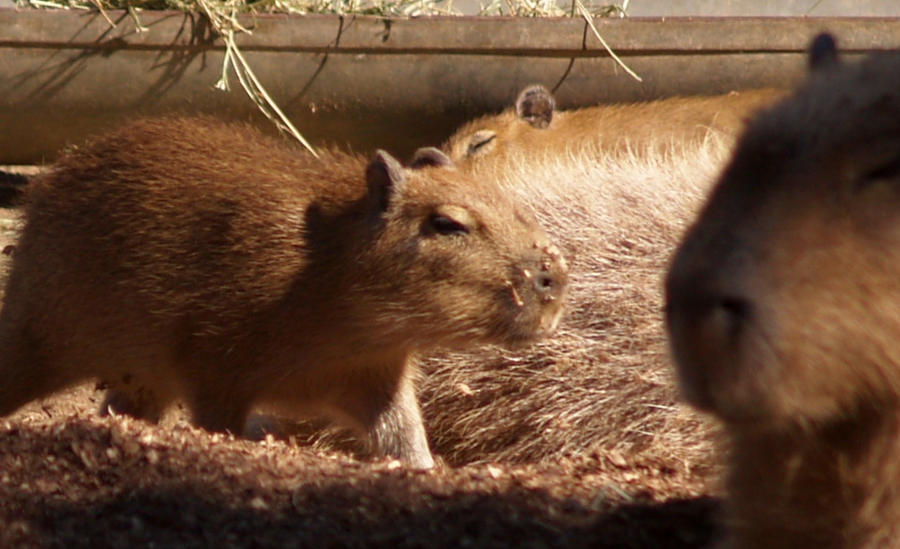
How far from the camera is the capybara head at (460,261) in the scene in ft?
13.0

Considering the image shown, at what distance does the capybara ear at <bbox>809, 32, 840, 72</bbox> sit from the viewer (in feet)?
6.95

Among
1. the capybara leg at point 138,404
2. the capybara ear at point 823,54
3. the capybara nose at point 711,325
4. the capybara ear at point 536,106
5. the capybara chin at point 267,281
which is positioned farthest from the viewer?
the capybara ear at point 536,106

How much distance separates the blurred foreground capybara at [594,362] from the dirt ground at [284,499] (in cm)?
55

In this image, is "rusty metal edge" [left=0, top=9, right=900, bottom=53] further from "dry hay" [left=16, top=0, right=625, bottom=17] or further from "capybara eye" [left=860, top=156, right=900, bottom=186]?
"capybara eye" [left=860, top=156, right=900, bottom=186]

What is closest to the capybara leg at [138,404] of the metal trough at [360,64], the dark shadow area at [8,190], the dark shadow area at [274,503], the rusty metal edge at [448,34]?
the dark shadow area at [274,503]

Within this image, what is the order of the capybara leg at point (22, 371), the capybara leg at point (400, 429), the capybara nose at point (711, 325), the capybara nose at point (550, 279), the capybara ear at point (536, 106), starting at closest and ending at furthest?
1. the capybara nose at point (711, 325)
2. the capybara nose at point (550, 279)
3. the capybara leg at point (400, 429)
4. the capybara leg at point (22, 371)
5. the capybara ear at point (536, 106)

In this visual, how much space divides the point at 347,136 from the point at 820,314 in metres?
4.83

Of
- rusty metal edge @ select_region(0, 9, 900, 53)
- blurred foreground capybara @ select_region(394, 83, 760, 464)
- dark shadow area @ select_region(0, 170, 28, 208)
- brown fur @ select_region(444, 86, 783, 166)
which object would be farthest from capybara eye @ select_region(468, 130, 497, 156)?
dark shadow area @ select_region(0, 170, 28, 208)

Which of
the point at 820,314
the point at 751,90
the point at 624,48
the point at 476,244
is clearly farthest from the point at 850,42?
the point at 820,314

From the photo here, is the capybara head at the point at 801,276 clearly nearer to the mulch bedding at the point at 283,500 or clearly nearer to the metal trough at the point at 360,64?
the mulch bedding at the point at 283,500

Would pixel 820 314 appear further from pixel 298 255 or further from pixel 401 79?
pixel 401 79

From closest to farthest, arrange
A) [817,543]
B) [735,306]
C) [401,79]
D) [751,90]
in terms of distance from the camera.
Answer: [735,306]
[817,543]
[401,79]
[751,90]

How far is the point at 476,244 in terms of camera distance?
4.02 m

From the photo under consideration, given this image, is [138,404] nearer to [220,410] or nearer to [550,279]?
[220,410]
